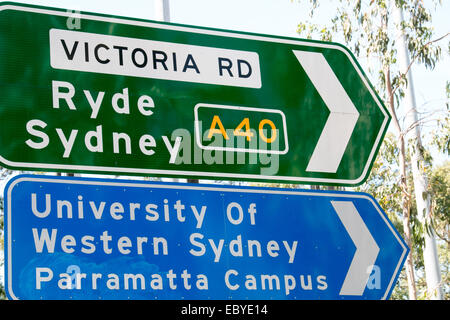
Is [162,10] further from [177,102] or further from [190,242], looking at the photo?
[190,242]

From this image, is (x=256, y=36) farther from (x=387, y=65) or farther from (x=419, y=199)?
(x=419, y=199)

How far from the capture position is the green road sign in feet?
10.4

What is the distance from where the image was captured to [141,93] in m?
3.38

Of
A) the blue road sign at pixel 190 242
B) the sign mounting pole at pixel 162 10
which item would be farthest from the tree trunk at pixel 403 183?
the blue road sign at pixel 190 242

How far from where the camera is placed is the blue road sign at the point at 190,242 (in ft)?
9.77

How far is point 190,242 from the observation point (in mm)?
3230

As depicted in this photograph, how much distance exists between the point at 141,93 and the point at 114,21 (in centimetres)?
41

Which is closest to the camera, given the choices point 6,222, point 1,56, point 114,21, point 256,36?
point 6,222

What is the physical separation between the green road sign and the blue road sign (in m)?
0.12

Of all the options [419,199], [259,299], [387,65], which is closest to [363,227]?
[259,299]

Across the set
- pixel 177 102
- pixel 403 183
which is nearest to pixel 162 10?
pixel 177 102

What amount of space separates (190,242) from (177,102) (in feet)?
2.35

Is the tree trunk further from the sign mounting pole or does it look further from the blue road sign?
the blue road sign

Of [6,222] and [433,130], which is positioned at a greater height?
[433,130]
